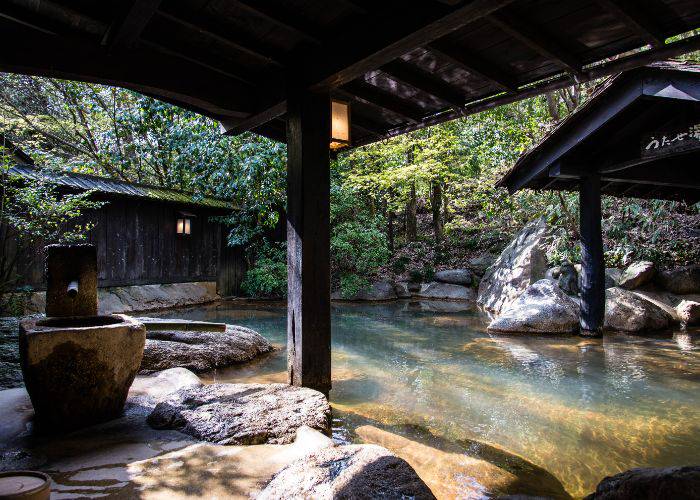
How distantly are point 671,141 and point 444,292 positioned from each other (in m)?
9.73

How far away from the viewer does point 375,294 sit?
14930 millimetres

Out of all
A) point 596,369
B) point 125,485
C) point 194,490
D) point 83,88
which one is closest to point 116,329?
point 125,485

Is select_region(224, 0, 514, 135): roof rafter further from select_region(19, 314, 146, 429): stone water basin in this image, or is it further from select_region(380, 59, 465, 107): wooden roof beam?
select_region(19, 314, 146, 429): stone water basin

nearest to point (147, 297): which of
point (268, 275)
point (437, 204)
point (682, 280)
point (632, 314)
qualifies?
point (268, 275)

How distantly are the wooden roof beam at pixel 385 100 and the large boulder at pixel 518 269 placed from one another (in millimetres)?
7765

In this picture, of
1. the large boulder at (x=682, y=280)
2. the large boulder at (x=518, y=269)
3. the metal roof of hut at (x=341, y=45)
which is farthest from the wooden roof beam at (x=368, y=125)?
the large boulder at (x=682, y=280)

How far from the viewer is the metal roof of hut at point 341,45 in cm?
288

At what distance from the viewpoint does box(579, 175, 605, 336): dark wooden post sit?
7695 millimetres

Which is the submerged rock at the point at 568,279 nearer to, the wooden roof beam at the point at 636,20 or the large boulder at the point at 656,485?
the wooden roof beam at the point at 636,20

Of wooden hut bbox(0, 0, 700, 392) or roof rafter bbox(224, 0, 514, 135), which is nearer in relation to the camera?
roof rafter bbox(224, 0, 514, 135)

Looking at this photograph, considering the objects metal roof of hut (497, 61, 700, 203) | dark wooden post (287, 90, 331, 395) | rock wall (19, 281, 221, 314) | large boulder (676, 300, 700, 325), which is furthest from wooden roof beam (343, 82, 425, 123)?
rock wall (19, 281, 221, 314)

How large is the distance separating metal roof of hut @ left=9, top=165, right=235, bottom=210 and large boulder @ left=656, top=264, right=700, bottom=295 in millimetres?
12759

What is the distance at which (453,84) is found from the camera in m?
4.13

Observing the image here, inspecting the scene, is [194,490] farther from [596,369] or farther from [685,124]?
[685,124]
